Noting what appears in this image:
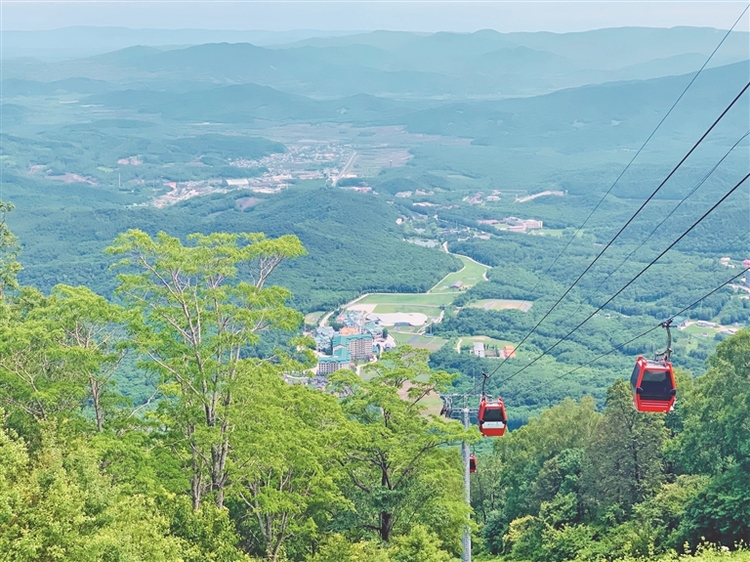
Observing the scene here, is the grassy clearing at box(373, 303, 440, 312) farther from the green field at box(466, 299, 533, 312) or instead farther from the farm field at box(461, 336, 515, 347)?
the farm field at box(461, 336, 515, 347)

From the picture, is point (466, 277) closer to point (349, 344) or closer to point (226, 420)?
point (349, 344)

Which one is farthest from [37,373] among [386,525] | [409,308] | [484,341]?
[409,308]

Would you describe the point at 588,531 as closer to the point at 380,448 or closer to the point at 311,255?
the point at 380,448

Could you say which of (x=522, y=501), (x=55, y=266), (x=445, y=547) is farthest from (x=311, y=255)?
(x=445, y=547)

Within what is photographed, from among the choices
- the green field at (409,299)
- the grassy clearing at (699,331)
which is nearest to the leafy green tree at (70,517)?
the grassy clearing at (699,331)

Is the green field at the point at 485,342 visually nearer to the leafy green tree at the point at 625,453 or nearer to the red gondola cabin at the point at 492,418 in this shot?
the leafy green tree at the point at 625,453

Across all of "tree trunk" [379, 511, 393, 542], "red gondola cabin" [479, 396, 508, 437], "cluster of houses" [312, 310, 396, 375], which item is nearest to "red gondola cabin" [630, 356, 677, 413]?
"red gondola cabin" [479, 396, 508, 437]
